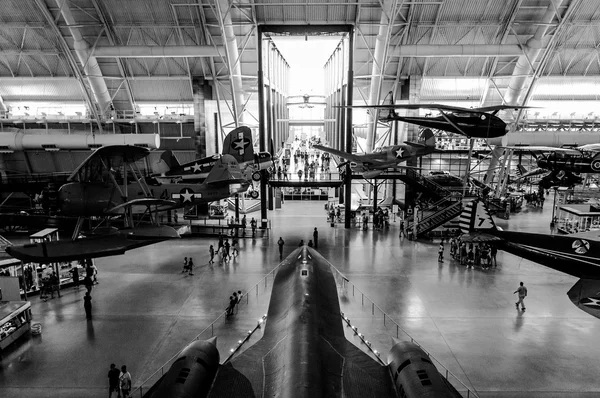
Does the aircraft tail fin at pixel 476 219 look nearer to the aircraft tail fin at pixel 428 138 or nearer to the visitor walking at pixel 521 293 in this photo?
the visitor walking at pixel 521 293

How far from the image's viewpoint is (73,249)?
13.6 m

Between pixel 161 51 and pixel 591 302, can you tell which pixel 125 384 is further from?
pixel 161 51

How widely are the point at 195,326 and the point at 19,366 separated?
17.2 feet

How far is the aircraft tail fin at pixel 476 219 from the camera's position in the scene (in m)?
15.5

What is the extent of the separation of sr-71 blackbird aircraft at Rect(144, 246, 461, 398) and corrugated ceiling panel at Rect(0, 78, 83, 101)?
111 ft

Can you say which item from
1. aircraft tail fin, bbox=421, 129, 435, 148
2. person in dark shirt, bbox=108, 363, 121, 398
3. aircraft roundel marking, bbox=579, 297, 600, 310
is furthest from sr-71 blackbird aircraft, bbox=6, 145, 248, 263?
aircraft tail fin, bbox=421, 129, 435, 148

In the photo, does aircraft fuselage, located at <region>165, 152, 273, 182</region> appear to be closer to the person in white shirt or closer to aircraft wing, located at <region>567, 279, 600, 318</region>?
the person in white shirt

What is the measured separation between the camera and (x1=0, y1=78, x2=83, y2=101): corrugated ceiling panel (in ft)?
112

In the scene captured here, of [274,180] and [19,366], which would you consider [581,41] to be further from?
[19,366]

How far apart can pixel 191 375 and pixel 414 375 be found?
3.84m

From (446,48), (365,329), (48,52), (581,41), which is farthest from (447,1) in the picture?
(48,52)

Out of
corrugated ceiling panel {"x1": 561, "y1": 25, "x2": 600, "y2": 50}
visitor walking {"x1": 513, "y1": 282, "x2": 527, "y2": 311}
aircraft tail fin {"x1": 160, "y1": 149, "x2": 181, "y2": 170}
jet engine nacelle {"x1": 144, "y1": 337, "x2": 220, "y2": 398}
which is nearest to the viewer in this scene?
jet engine nacelle {"x1": 144, "y1": 337, "x2": 220, "y2": 398}

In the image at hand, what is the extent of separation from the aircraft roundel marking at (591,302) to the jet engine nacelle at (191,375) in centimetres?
1038

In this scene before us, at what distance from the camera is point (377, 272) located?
20.4 m
